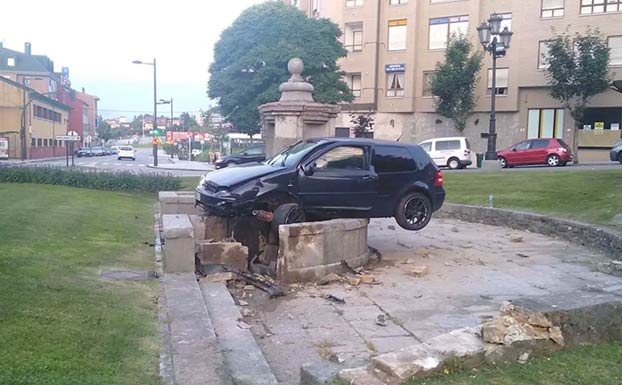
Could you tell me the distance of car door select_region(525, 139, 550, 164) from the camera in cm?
3170

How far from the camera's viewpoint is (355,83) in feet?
158

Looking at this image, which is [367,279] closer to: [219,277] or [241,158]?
[219,277]

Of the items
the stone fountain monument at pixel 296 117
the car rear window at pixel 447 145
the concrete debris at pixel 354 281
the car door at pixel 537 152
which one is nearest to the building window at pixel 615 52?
the car door at pixel 537 152

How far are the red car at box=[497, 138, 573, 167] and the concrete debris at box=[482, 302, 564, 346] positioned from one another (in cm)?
2865

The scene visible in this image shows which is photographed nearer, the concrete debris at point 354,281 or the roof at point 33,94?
the concrete debris at point 354,281

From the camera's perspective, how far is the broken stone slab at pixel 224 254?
9.36 metres

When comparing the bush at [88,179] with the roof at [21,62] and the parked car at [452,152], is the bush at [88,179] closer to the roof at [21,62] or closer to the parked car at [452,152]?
the parked car at [452,152]

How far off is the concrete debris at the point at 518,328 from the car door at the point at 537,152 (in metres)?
28.7

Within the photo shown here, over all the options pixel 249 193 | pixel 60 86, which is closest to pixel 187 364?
pixel 249 193

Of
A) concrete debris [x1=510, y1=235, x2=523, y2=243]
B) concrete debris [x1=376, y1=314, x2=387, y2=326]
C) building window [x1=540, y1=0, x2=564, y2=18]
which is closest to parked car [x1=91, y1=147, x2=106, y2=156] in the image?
building window [x1=540, y1=0, x2=564, y2=18]

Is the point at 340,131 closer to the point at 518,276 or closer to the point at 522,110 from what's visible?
the point at 522,110

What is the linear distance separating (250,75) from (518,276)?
34.0 metres

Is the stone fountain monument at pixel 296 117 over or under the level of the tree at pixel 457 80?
under

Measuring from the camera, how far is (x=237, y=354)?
541 centimetres
